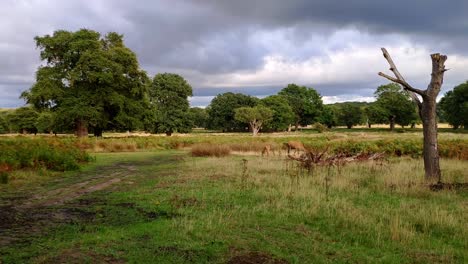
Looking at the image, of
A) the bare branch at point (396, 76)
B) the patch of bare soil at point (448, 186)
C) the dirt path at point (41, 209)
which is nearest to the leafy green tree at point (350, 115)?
the bare branch at point (396, 76)

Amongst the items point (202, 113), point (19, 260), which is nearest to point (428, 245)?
point (19, 260)

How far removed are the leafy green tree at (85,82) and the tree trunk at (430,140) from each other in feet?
108

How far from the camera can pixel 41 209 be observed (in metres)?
9.25

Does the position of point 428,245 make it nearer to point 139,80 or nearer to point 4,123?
point 139,80

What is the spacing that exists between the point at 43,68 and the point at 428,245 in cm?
4280

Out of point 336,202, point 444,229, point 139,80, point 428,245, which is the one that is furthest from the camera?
point 139,80

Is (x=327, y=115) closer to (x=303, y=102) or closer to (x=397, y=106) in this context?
(x=303, y=102)

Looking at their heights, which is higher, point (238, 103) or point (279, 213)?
point (238, 103)

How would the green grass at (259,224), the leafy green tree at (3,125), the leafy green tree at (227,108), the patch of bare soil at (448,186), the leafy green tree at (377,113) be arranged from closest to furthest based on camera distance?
the green grass at (259,224) < the patch of bare soil at (448,186) < the leafy green tree at (377,113) < the leafy green tree at (227,108) < the leafy green tree at (3,125)

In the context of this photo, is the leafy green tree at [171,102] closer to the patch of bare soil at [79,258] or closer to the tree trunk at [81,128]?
the tree trunk at [81,128]

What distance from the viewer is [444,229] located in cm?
746

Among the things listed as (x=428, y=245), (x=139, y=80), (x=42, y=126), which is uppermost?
(x=139, y=80)

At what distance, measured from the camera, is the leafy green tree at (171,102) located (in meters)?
74.6

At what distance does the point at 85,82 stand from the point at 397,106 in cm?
7665
